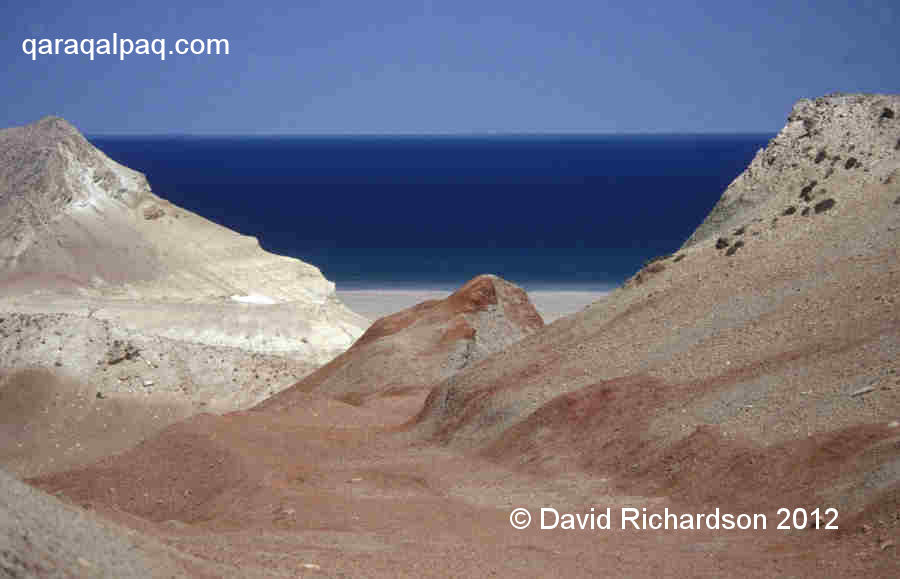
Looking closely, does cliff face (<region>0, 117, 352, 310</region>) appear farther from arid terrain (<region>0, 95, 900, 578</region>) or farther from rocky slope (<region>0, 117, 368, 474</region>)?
arid terrain (<region>0, 95, 900, 578</region>)

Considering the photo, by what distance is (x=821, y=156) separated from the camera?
22125 mm

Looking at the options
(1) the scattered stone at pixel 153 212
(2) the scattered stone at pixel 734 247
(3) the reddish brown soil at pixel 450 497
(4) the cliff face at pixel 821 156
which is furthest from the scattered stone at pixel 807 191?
(1) the scattered stone at pixel 153 212

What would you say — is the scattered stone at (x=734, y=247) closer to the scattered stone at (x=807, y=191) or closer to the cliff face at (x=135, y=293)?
the scattered stone at (x=807, y=191)

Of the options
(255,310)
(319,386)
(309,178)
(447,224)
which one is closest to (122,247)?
(255,310)

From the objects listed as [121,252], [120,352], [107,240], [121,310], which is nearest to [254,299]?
[121,252]

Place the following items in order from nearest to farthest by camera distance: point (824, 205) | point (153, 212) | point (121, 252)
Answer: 1. point (824, 205)
2. point (121, 252)
3. point (153, 212)

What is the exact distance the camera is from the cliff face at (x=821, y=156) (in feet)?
67.9

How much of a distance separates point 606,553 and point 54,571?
6.16 meters

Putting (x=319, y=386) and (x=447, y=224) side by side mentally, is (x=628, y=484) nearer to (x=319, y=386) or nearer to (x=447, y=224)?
(x=319, y=386)

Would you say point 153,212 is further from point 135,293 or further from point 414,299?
point 414,299

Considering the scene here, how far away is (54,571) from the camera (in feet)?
28.5

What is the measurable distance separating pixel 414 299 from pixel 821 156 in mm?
37058

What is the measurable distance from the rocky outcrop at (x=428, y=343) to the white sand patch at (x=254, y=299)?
17.2 m

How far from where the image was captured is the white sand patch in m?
48.0
